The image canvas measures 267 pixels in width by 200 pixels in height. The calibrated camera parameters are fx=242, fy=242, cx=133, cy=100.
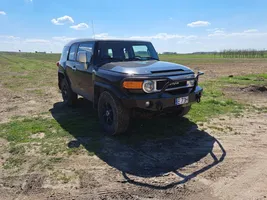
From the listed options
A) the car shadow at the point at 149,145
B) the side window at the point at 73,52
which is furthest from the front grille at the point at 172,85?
the side window at the point at 73,52

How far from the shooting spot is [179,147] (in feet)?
14.1

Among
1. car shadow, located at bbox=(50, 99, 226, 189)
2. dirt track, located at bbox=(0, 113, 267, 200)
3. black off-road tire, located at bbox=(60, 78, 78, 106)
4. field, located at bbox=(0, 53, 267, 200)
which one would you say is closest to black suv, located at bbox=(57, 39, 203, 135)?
car shadow, located at bbox=(50, 99, 226, 189)

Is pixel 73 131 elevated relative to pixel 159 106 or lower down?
lower down

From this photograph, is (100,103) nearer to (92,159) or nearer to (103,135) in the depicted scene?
(103,135)

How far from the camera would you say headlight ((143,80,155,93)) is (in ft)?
13.6

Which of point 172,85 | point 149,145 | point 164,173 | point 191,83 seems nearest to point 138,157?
point 149,145

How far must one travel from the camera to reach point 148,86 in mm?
4184

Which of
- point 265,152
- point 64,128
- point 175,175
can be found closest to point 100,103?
point 64,128

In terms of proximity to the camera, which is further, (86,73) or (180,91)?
(86,73)

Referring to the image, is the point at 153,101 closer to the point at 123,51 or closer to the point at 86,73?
the point at 123,51

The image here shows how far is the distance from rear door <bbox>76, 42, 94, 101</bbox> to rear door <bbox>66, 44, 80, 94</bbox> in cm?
25

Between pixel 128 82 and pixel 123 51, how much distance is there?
1640 mm

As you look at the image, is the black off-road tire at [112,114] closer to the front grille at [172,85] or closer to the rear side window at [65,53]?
the front grille at [172,85]

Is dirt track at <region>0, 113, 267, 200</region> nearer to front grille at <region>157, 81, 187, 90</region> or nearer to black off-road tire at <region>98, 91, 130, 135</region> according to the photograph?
black off-road tire at <region>98, 91, 130, 135</region>
